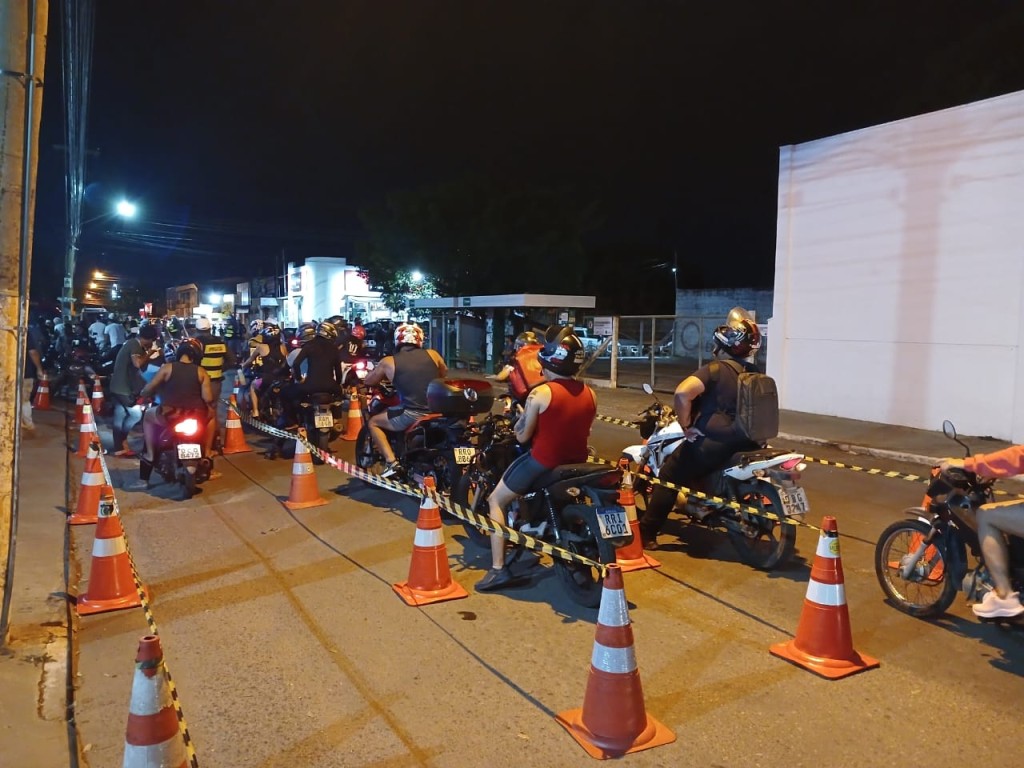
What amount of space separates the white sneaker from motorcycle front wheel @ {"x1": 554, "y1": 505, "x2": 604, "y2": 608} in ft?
7.30

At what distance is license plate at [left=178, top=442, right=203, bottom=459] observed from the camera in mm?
8641

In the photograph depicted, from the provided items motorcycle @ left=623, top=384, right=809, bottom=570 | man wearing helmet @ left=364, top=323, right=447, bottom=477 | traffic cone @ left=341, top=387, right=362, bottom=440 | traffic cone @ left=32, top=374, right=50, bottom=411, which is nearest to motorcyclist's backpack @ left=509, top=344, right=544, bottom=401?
man wearing helmet @ left=364, top=323, right=447, bottom=477

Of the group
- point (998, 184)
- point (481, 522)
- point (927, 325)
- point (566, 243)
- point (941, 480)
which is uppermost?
point (566, 243)

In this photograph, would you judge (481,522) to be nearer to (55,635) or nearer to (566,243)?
(55,635)

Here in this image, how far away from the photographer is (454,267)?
3403 centimetres

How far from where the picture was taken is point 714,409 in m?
6.30

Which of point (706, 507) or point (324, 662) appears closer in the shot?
point (324, 662)

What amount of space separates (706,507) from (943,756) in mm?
2984

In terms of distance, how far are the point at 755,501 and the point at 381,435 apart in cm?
416

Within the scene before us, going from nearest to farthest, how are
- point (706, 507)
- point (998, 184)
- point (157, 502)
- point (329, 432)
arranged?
1. point (706, 507)
2. point (157, 502)
3. point (329, 432)
4. point (998, 184)

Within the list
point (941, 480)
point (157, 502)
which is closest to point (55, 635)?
point (157, 502)

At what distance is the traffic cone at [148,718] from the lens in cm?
277

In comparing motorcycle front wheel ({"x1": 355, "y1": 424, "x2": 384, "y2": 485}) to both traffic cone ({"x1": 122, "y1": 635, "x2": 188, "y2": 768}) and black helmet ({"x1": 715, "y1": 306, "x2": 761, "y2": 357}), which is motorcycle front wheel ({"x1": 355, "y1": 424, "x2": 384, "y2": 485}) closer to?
black helmet ({"x1": 715, "y1": 306, "x2": 761, "y2": 357})

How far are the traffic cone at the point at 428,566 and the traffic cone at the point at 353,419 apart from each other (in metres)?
7.53
